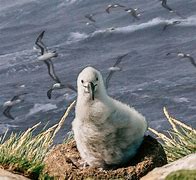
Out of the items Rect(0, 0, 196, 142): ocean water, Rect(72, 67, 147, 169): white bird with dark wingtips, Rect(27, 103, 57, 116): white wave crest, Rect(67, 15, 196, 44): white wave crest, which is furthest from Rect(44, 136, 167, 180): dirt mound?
Rect(67, 15, 196, 44): white wave crest

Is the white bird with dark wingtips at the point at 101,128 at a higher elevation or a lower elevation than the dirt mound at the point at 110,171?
higher

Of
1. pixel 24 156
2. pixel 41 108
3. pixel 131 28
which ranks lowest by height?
pixel 131 28

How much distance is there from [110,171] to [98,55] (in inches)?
2932

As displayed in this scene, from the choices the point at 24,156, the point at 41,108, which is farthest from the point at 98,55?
the point at 24,156

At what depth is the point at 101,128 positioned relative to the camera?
600 centimetres

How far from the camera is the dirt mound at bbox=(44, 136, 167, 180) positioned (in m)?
5.84

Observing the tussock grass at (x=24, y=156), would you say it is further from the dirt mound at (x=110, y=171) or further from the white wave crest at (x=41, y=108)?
the white wave crest at (x=41, y=108)

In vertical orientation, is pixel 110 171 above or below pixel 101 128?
below

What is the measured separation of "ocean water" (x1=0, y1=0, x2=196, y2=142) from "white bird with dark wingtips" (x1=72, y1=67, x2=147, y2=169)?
4481cm

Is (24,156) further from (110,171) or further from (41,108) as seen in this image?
(41,108)

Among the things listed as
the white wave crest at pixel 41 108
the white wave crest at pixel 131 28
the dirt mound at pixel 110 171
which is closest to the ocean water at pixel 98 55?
the white wave crest at pixel 41 108

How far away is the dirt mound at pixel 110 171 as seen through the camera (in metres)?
5.84

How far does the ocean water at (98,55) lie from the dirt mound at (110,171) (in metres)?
44.7

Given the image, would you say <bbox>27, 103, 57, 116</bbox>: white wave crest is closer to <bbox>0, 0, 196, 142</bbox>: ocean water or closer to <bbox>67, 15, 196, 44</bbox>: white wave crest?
<bbox>0, 0, 196, 142</bbox>: ocean water
